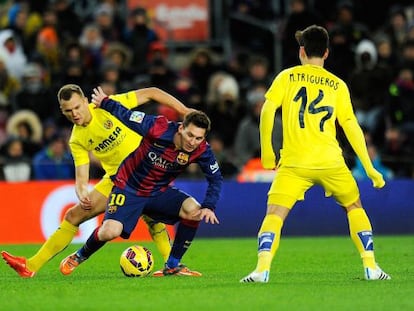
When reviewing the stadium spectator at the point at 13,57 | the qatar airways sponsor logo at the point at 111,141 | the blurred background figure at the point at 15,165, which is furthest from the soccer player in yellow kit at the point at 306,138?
the stadium spectator at the point at 13,57


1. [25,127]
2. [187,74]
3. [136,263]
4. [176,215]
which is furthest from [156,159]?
[187,74]

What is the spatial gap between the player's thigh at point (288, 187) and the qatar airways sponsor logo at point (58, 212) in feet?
23.8

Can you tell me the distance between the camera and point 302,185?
406 inches

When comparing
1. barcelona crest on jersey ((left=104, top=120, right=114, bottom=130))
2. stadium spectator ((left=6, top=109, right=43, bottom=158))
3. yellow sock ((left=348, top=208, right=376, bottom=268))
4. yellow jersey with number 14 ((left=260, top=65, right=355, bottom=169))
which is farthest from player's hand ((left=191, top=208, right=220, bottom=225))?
stadium spectator ((left=6, top=109, right=43, bottom=158))

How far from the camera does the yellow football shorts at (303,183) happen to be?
10.3 meters

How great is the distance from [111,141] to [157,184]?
0.93 m

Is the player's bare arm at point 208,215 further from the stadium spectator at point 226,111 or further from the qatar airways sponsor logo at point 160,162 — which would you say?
the stadium spectator at point 226,111

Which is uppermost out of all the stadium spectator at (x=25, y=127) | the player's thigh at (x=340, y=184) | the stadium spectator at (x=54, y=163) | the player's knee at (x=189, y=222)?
the player's thigh at (x=340, y=184)

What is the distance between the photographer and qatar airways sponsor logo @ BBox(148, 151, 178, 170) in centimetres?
1105

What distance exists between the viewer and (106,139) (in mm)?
11953

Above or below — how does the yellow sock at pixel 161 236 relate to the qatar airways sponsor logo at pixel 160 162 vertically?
below

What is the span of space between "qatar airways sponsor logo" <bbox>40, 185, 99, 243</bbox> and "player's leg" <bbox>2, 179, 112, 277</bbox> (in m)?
5.31

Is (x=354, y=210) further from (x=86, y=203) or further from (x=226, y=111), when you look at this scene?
(x=226, y=111)

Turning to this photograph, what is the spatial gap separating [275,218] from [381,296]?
1247 mm
